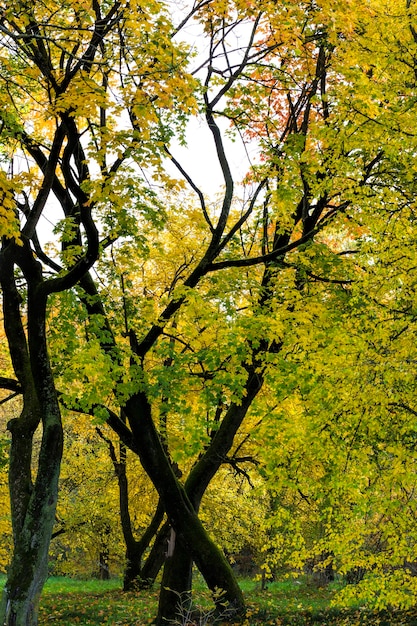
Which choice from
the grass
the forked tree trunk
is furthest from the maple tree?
the grass

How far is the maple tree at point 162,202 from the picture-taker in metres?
7.25

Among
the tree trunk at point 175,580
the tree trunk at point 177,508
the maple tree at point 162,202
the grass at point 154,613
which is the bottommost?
the grass at point 154,613

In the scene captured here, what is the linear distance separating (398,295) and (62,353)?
18.9 ft

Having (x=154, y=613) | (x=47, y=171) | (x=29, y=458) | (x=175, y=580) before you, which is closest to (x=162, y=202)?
(x=47, y=171)

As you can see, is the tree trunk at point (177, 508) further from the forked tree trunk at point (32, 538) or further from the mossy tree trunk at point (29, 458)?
the forked tree trunk at point (32, 538)

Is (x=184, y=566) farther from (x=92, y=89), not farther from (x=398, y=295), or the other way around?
(x=92, y=89)

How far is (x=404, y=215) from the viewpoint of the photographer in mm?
8047

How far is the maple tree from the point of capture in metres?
7.25

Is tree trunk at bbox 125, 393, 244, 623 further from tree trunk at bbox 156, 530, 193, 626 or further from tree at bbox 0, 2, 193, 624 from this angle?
tree at bbox 0, 2, 193, 624

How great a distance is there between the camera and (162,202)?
9977 millimetres

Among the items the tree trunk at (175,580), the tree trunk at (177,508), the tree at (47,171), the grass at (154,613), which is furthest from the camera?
the grass at (154,613)

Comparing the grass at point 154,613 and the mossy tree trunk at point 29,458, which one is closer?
the mossy tree trunk at point 29,458

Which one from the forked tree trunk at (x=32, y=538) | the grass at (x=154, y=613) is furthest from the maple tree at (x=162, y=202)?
the grass at (x=154, y=613)

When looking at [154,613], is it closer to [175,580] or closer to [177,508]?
[175,580]
